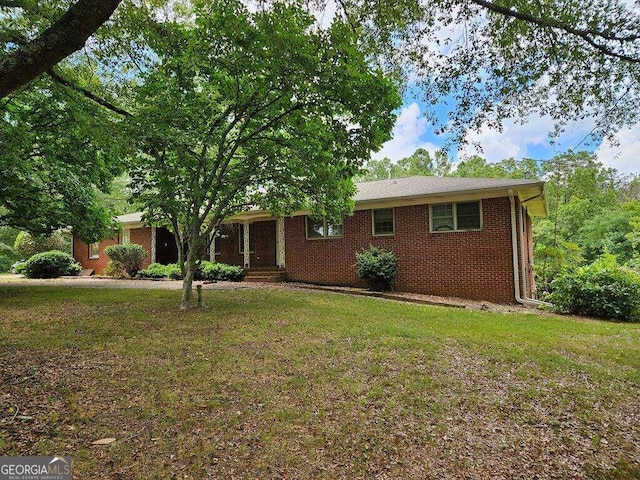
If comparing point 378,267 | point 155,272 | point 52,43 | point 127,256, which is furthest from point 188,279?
point 127,256

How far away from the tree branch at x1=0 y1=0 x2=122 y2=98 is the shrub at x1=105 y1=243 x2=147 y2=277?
1521 centimetres

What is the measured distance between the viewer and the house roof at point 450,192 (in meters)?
10.0

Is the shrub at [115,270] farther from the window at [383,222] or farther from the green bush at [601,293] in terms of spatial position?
the green bush at [601,293]

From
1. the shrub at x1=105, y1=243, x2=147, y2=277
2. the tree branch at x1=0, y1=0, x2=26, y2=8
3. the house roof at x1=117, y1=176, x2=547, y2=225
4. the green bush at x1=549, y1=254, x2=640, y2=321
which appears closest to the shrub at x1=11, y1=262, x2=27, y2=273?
the shrub at x1=105, y1=243, x2=147, y2=277

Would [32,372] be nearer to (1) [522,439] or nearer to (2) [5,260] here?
(1) [522,439]

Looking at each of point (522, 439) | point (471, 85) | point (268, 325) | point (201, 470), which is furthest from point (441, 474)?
point (471, 85)

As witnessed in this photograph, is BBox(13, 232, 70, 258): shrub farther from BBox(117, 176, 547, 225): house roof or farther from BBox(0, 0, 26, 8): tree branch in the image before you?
BBox(0, 0, 26, 8): tree branch

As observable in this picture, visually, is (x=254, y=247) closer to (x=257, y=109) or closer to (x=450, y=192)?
(x=450, y=192)

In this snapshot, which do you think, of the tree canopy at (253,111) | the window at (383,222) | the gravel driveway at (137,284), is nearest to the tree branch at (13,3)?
the tree canopy at (253,111)

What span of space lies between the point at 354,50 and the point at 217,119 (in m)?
3.33

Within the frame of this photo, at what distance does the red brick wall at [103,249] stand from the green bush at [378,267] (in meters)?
11.7

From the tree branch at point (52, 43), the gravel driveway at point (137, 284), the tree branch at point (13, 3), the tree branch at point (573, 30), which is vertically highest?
the tree branch at point (13, 3)

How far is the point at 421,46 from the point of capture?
599 cm

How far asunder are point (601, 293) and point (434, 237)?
4.39m
